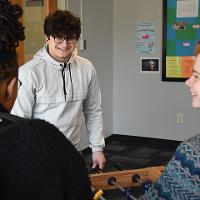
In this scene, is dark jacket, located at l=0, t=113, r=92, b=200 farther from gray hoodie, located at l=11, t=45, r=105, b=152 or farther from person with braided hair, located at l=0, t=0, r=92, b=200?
gray hoodie, located at l=11, t=45, r=105, b=152

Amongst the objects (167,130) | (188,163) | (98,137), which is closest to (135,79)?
(167,130)

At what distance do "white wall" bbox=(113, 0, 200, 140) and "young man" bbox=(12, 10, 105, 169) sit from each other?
2932 millimetres

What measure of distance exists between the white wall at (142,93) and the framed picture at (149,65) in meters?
0.06

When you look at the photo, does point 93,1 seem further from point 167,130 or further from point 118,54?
point 167,130

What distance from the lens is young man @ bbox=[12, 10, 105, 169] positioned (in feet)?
6.49

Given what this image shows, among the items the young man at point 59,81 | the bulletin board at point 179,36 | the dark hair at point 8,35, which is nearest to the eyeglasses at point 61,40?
the young man at point 59,81

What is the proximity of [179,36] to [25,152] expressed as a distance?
4.36 metres

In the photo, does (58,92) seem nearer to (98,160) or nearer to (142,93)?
(98,160)

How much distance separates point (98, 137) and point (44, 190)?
5.08 feet

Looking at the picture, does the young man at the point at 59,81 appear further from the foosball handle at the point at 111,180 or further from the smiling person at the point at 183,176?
the smiling person at the point at 183,176

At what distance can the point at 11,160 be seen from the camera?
2.40 ft

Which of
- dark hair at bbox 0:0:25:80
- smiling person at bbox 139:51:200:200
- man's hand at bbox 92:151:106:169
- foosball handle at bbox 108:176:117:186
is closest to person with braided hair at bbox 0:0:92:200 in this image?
dark hair at bbox 0:0:25:80

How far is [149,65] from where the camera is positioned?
Answer: 5078mm

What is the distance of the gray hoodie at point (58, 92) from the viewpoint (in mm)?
1967
